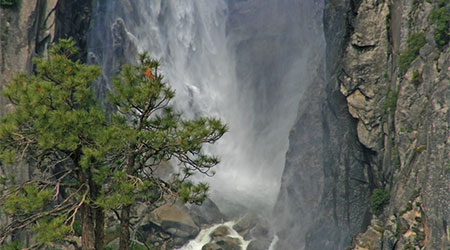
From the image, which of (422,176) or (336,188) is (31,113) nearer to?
(422,176)

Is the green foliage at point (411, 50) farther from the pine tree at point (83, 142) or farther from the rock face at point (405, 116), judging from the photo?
the pine tree at point (83, 142)

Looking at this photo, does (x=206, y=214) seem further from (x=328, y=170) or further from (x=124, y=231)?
(x=124, y=231)

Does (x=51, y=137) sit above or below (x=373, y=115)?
below

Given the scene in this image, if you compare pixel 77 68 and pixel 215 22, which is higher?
pixel 215 22

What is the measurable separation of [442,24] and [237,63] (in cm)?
4807

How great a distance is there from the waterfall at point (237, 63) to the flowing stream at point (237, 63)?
0.43 ft

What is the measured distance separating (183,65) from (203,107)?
6.56 meters

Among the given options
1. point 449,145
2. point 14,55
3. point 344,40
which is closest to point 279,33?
point 344,40

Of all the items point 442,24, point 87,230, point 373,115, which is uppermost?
point 442,24

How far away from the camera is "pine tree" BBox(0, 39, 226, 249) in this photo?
726 cm

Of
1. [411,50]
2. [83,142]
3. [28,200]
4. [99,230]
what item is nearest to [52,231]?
[28,200]

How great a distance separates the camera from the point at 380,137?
88.3 ft

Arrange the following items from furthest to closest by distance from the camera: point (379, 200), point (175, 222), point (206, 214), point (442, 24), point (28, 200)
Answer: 1. point (206, 214)
2. point (175, 222)
3. point (379, 200)
4. point (442, 24)
5. point (28, 200)

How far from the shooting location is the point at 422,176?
744 inches
